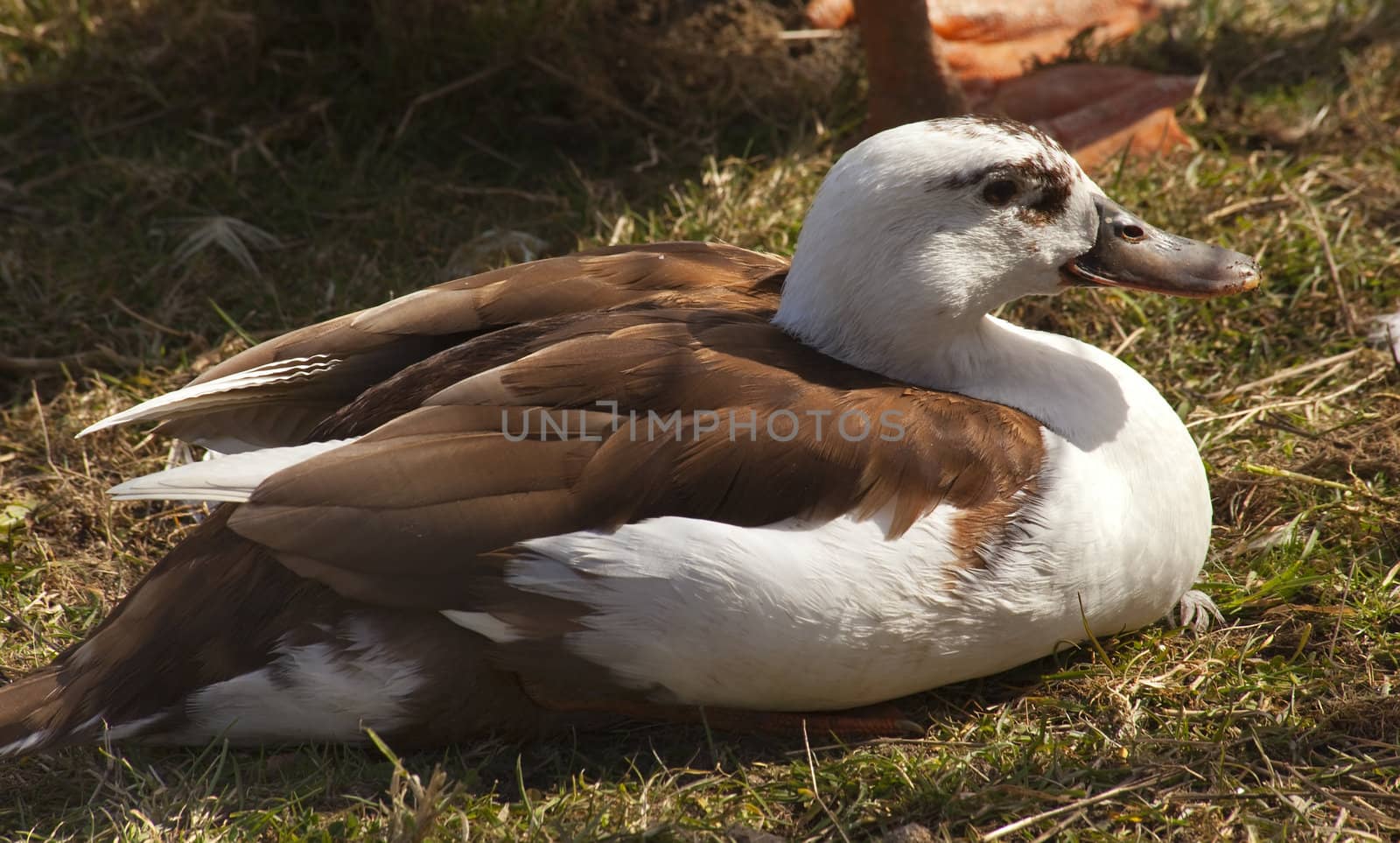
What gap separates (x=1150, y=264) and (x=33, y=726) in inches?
97.7

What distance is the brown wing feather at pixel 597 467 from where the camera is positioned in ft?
8.36

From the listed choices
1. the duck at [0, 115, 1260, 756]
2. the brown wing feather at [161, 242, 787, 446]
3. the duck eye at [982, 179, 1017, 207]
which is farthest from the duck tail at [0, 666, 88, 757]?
the duck eye at [982, 179, 1017, 207]

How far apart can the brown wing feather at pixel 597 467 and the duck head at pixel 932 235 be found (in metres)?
0.18

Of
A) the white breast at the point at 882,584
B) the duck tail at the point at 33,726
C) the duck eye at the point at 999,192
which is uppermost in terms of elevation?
the duck eye at the point at 999,192

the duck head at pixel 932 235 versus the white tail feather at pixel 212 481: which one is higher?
the duck head at pixel 932 235

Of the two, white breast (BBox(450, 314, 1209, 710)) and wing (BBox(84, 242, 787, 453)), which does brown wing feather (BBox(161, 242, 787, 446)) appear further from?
white breast (BBox(450, 314, 1209, 710))

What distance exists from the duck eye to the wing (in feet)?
1.85

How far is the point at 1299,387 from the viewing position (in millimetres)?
3910

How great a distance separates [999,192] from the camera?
2.86 m

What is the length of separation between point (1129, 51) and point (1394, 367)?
6.65ft

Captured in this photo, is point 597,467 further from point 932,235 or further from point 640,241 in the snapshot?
point 640,241

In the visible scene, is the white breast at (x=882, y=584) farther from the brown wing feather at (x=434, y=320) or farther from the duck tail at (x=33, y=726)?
the duck tail at (x=33, y=726)

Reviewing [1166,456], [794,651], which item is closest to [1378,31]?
[1166,456]

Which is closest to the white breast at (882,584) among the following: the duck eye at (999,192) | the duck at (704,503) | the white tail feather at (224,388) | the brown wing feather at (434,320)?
the duck at (704,503)
